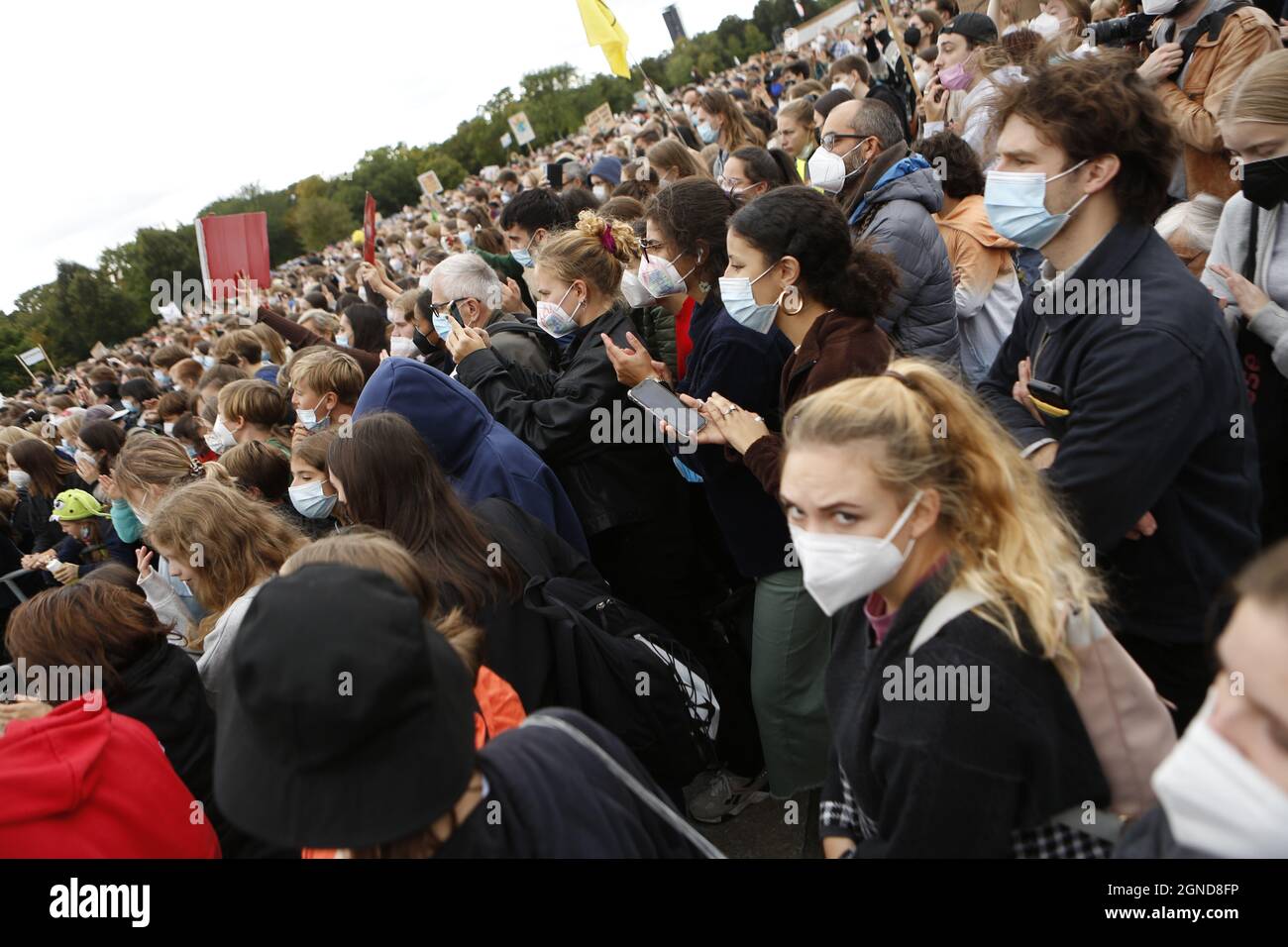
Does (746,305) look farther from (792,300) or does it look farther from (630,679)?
(630,679)

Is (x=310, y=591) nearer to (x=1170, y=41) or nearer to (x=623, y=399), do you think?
(x=623, y=399)

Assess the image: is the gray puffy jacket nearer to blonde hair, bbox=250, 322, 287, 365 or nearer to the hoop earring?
the hoop earring

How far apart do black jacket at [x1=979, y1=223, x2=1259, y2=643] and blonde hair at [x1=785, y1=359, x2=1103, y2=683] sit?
0.95 feet

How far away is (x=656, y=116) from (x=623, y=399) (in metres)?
11.7

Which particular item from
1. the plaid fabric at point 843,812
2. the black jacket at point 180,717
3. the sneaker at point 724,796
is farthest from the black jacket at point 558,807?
the sneaker at point 724,796

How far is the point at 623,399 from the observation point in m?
4.13

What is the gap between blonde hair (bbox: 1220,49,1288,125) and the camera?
2.75 m

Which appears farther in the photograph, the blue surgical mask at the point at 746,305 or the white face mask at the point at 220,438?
the white face mask at the point at 220,438

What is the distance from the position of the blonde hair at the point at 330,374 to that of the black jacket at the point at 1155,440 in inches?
144

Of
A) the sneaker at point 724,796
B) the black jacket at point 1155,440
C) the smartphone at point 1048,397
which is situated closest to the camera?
the black jacket at point 1155,440

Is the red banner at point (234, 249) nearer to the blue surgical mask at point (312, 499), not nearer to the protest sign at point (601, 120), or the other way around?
the blue surgical mask at point (312, 499)

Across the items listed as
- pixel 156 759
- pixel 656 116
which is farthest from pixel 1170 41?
pixel 656 116

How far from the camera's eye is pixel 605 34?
8109 millimetres

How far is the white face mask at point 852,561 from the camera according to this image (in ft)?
6.26
